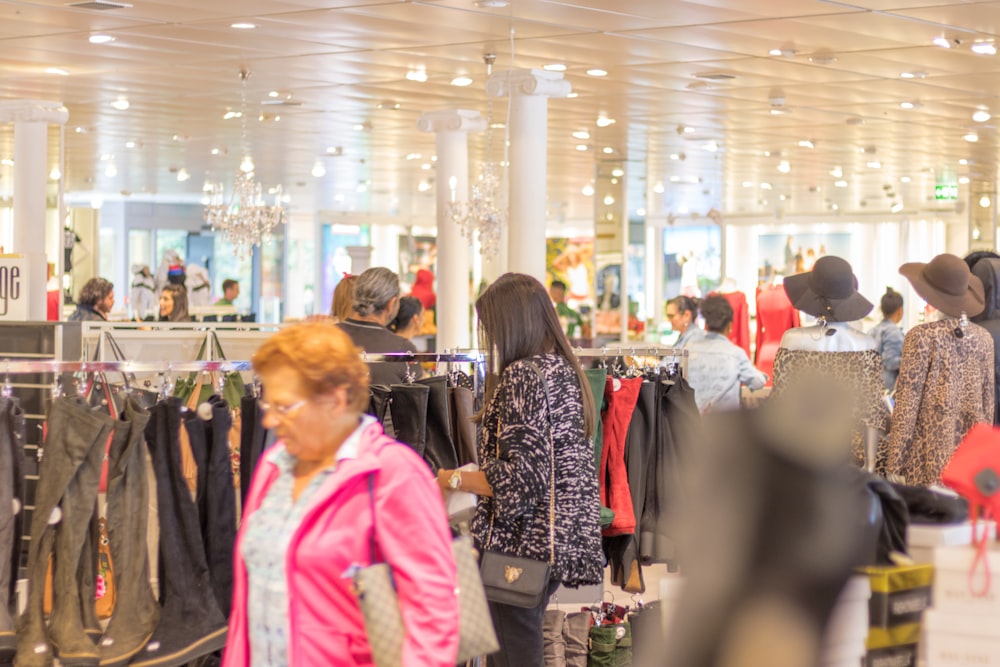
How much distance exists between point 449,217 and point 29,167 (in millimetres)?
4045

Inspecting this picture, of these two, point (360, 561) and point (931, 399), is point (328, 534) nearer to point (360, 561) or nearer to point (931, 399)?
point (360, 561)

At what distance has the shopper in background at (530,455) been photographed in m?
3.73

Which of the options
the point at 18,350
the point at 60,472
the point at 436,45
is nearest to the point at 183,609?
the point at 60,472

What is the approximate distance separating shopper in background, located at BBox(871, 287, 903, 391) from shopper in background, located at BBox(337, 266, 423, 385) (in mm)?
6439

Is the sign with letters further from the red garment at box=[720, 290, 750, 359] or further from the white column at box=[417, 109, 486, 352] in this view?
the red garment at box=[720, 290, 750, 359]

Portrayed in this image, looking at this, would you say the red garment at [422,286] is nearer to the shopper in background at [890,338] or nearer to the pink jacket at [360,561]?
the shopper in background at [890,338]

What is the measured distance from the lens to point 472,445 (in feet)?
15.1

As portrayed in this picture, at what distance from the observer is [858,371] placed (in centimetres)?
591

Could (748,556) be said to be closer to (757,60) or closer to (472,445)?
(472,445)

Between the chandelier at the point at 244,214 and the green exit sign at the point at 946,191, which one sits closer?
the chandelier at the point at 244,214

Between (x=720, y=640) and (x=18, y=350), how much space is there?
3.86 m

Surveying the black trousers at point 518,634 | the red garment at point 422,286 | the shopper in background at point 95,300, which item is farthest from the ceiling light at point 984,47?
the red garment at point 422,286

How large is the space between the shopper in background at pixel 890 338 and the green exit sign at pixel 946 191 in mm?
9002

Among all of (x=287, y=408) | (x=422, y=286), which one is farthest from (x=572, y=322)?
(x=287, y=408)
